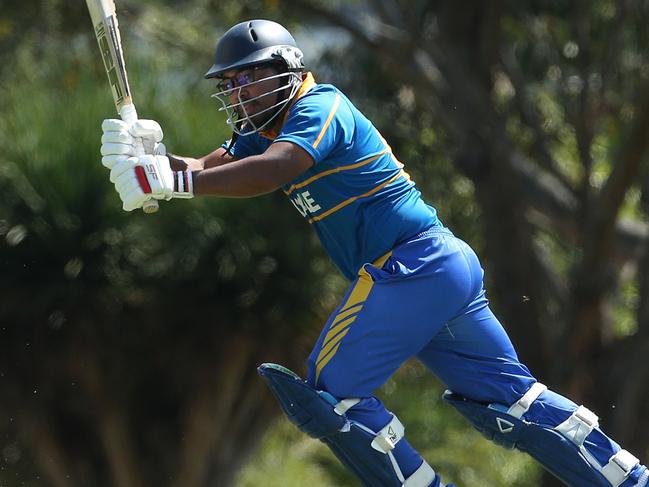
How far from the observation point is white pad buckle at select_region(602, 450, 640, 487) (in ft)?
16.4

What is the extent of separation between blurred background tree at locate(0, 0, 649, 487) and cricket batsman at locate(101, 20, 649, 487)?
5557mm

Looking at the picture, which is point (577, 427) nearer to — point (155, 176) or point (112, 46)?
point (155, 176)

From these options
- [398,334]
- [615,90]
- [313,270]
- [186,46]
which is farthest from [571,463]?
[186,46]

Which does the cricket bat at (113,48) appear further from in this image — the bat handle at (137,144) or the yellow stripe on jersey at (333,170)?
the yellow stripe on jersey at (333,170)

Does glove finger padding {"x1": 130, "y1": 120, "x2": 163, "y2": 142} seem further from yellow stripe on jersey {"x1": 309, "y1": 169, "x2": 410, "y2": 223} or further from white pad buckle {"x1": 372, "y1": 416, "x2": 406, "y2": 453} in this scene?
white pad buckle {"x1": 372, "y1": 416, "x2": 406, "y2": 453}

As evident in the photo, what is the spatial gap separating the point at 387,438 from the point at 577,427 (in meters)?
0.86

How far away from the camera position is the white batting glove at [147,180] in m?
4.49

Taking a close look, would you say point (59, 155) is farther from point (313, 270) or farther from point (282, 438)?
point (282, 438)

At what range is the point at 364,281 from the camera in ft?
16.0

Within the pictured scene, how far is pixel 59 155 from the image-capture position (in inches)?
434

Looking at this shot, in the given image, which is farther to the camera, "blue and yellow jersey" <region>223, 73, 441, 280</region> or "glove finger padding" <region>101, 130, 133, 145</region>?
"blue and yellow jersey" <region>223, 73, 441, 280</region>

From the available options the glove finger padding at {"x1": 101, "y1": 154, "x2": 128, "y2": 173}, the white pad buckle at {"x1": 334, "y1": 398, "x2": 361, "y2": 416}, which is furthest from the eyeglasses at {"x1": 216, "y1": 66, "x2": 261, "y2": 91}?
the white pad buckle at {"x1": 334, "y1": 398, "x2": 361, "y2": 416}

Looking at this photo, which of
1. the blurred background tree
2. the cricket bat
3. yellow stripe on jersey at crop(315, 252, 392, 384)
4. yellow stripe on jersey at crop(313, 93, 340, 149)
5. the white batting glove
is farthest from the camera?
the blurred background tree

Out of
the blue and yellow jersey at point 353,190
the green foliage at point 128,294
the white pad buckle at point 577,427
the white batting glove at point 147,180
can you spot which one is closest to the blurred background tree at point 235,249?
the green foliage at point 128,294
